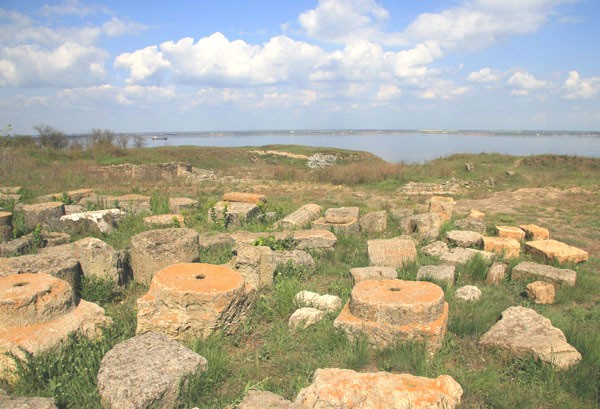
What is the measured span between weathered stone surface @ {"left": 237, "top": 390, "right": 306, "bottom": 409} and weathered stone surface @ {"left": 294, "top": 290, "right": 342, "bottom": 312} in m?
1.85

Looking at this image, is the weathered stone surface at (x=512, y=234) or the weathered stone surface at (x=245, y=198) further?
the weathered stone surface at (x=245, y=198)

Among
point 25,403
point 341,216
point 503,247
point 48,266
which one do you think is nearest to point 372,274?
point 341,216

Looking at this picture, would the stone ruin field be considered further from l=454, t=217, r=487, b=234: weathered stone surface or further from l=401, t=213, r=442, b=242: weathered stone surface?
l=454, t=217, r=487, b=234: weathered stone surface

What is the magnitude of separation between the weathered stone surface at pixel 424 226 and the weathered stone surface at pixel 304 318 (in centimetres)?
417

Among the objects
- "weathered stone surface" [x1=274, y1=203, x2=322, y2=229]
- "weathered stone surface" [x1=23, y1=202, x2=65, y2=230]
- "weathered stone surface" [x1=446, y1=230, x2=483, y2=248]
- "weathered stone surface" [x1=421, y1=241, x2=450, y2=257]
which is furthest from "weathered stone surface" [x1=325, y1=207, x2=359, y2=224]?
"weathered stone surface" [x1=23, y1=202, x2=65, y2=230]

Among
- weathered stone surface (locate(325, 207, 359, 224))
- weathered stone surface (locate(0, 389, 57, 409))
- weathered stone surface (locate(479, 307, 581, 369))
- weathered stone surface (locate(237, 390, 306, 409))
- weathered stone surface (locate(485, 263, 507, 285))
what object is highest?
weathered stone surface (locate(325, 207, 359, 224))

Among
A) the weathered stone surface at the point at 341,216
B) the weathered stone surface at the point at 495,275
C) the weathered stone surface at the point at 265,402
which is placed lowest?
the weathered stone surface at the point at 495,275

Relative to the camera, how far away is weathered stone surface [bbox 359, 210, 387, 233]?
8242 millimetres

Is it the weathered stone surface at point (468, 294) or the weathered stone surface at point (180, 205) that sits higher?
the weathered stone surface at point (180, 205)

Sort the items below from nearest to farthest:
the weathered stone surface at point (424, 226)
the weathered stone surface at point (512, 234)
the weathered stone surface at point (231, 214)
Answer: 1. the weathered stone surface at point (424, 226)
2. the weathered stone surface at point (512, 234)
3. the weathered stone surface at point (231, 214)

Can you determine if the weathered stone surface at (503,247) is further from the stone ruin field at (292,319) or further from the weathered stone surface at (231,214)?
the weathered stone surface at (231,214)

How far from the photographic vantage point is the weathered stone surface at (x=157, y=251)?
213 inches

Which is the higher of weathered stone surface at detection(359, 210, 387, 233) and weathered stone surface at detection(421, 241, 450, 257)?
weathered stone surface at detection(359, 210, 387, 233)

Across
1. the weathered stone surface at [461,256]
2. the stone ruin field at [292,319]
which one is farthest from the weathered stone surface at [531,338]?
the weathered stone surface at [461,256]
